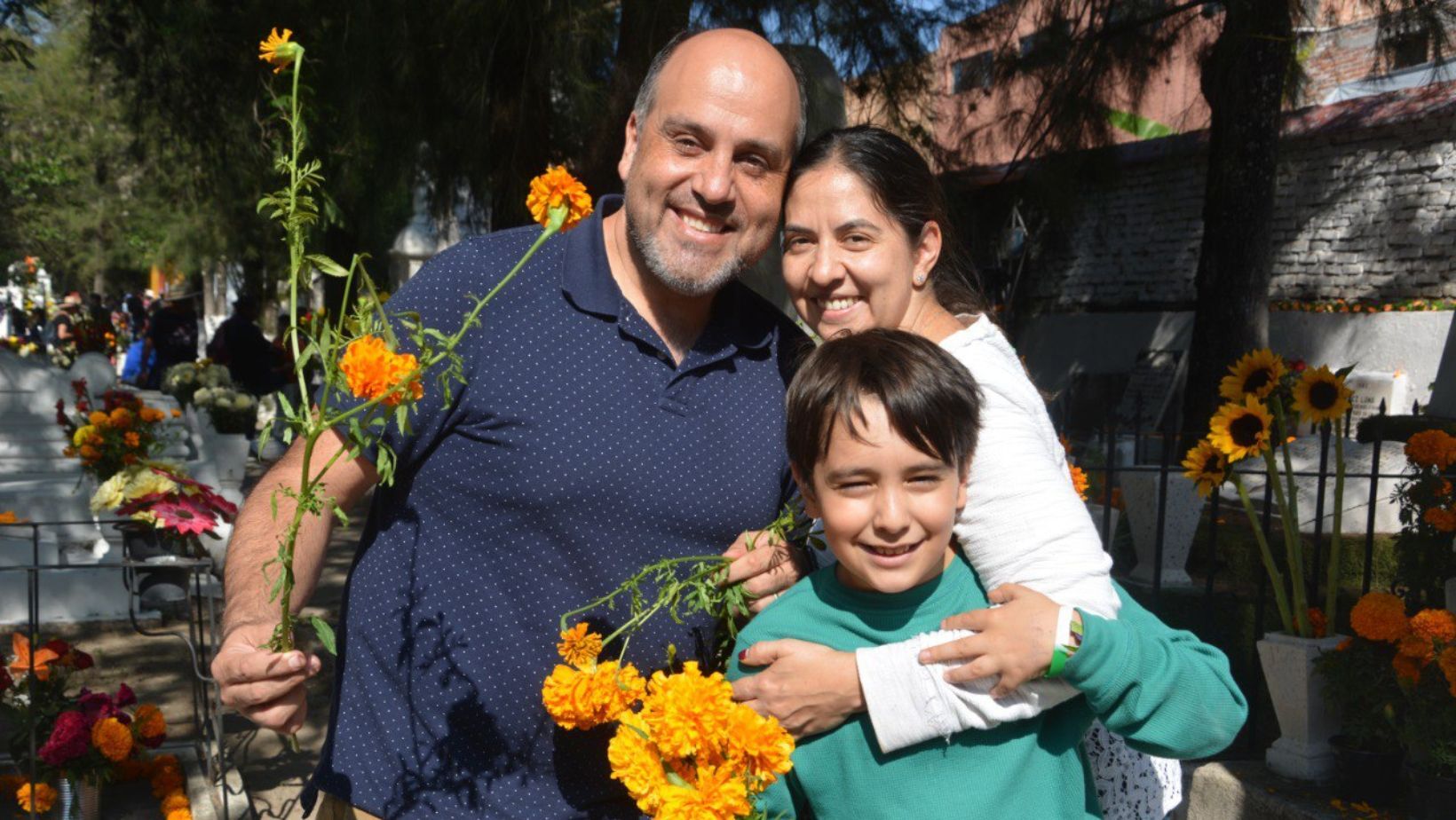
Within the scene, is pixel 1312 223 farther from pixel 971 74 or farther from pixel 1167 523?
pixel 1167 523

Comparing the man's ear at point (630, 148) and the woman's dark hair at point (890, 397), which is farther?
the man's ear at point (630, 148)

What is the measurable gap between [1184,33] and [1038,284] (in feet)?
29.4

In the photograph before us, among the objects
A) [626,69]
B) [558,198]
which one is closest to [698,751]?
[558,198]

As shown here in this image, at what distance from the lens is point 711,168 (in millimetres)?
1825

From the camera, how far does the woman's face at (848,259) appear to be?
69.7 inches

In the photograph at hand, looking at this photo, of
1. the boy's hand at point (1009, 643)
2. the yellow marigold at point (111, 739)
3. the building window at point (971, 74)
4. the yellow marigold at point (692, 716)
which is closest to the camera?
the yellow marigold at point (692, 716)

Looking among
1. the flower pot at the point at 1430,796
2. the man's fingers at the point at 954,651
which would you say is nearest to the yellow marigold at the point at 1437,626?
the flower pot at the point at 1430,796

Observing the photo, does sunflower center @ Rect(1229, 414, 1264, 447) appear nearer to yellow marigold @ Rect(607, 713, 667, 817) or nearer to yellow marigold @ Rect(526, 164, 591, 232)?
yellow marigold @ Rect(526, 164, 591, 232)

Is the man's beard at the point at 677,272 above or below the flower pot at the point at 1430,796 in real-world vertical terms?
above

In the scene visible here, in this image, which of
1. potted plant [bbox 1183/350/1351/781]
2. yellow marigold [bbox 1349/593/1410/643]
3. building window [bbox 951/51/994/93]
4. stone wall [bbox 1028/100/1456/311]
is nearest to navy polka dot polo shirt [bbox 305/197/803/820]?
potted plant [bbox 1183/350/1351/781]

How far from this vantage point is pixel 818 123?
15.1 ft

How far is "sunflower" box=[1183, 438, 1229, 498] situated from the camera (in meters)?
3.67

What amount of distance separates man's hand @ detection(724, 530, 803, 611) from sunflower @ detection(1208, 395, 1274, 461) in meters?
2.21

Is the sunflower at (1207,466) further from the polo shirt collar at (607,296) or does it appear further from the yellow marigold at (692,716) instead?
the yellow marigold at (692,716)
